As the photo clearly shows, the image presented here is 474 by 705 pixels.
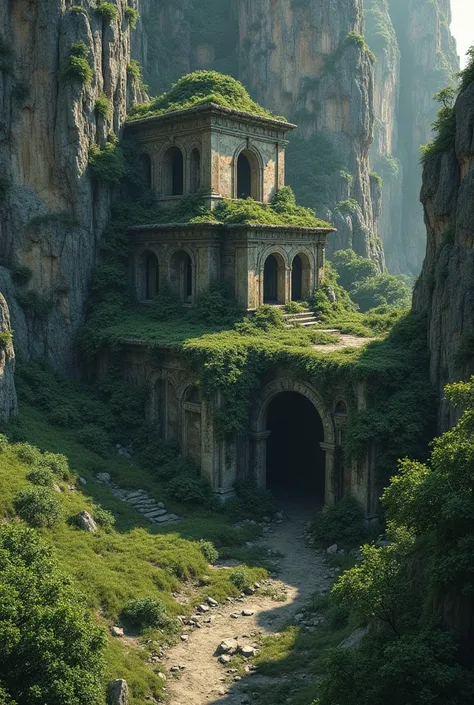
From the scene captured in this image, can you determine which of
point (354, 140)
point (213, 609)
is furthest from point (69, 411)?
point (354, 140)

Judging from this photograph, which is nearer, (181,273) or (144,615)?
(144,615)

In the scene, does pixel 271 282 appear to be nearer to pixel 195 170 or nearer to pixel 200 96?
pixel 195 170

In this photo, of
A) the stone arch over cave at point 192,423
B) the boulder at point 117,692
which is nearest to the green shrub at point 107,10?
the stone arch over cave at point 192,423

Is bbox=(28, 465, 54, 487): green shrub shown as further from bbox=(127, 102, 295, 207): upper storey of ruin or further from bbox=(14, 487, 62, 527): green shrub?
bbox=(127, 102, 295, 207): upper storey of ruin

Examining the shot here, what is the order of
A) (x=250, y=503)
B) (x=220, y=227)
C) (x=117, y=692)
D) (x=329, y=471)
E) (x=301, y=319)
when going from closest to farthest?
(x=117, y=692)
(x=329, y=471)
(x=250, y=503)
(x=220, y=227)
(x=301, y=319)

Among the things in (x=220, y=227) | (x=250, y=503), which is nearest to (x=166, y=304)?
(x=220, y=227)

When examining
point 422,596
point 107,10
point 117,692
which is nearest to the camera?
point 422,596

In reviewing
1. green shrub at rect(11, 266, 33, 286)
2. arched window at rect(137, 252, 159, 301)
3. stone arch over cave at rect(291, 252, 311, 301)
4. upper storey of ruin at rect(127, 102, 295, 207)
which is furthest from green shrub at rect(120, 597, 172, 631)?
stone arch over cave at rect(291, 252, 311, 301)
